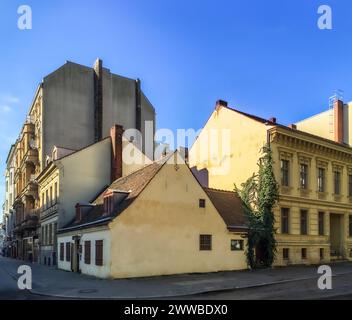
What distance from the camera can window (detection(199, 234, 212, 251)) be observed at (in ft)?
88.1

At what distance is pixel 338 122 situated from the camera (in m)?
41.2

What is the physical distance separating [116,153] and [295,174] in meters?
13.6

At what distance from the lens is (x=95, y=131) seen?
49688 millimetres

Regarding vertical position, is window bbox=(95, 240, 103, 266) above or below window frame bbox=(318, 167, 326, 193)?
below

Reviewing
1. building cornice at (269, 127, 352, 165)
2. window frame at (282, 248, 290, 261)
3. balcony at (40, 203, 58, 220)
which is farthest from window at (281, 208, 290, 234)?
balcony at (40, 203, 58, 220)

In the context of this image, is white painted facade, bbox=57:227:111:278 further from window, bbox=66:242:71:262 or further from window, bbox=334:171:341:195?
window, bbox=334:171:341:195

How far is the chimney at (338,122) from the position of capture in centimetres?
4112

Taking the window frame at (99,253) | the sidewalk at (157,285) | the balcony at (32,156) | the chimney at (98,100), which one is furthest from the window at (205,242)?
the balcony at (32,156)

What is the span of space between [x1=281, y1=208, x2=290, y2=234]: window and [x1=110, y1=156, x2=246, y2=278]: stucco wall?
481 centimetres

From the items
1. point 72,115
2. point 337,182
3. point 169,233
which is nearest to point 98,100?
point 72,115

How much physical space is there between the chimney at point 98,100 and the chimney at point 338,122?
23652 mm

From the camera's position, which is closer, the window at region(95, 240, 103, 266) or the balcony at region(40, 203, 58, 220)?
the window at region(95, 240, 103, 266)

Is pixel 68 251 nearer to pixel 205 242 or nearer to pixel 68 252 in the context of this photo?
pixel 68 252

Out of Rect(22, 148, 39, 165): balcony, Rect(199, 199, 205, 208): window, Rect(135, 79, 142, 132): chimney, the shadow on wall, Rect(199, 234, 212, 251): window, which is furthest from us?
Rect(135, 79, 142, 132): chimney
